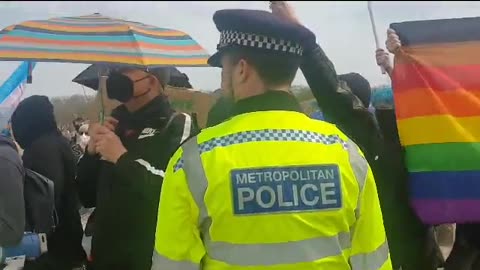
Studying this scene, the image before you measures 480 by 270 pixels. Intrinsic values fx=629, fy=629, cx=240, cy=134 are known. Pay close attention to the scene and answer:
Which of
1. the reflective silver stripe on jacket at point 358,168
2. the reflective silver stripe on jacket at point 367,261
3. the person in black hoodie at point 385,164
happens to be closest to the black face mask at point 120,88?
the person in black hoodie at point 385,164

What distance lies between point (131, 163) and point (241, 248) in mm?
869

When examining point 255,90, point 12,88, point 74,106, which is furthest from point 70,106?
point 255,90

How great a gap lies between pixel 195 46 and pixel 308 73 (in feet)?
2.55

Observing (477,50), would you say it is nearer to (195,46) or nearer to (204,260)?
(195,46)

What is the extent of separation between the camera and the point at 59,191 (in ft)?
11.1

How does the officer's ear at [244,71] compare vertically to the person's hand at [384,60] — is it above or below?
above

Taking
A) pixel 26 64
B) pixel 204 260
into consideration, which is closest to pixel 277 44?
pixel 204 260

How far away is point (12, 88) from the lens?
10.5 feet

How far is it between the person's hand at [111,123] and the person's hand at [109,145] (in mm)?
98

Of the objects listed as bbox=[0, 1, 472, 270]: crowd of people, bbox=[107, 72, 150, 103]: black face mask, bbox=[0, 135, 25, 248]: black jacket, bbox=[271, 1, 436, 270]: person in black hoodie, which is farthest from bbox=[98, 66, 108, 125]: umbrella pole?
bbox=[271, 1, 436, 270]: person in black hoodie

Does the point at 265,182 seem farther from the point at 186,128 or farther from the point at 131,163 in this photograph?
the point at 186,128

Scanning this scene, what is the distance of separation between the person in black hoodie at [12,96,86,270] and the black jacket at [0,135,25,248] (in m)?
0.53

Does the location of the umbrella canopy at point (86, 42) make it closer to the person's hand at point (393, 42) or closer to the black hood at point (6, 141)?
the black hood at point (6, 141)

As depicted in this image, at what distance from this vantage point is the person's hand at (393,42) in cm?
293
